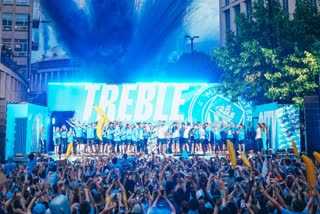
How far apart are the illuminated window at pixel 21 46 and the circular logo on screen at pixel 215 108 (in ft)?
170

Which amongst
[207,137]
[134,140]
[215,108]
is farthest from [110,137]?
[215,108]

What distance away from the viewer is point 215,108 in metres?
28.4

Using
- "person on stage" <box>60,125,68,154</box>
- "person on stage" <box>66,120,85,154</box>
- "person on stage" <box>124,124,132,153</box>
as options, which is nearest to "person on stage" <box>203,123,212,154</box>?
"person on stage" <box>124,124,132,153</box>

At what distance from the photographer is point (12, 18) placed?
238 feet

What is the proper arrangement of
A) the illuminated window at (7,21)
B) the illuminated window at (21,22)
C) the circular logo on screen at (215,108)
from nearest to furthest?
the circular logo on screen at (215,108)
the illuminated window at (7,21)
the illuminated window at (21,22)

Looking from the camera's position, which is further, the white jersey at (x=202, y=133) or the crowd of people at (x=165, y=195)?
the white jersey at (x=202, y=133)

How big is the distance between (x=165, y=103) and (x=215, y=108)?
12.2 feet

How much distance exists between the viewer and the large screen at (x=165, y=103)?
2803cm

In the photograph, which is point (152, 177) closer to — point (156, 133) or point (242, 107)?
point (156, 133)

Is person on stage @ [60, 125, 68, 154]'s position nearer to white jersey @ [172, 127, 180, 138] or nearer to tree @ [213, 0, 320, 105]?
white jersey @ [172, 127, 180, 138]

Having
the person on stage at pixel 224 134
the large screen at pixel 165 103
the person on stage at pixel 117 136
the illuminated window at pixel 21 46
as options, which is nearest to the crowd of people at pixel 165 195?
the person on stage at pixel 117 136

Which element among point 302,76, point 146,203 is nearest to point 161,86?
point 302,76

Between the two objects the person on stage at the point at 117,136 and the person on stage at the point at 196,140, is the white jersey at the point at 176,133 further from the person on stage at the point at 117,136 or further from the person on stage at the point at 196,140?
the person on stage at the point at 117,136

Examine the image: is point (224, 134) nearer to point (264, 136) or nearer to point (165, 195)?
point (264, 136)
